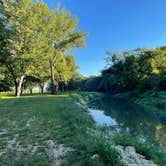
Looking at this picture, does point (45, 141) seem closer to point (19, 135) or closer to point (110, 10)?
point (19, 135)

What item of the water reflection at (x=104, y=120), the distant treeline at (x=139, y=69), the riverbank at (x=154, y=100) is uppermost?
the distant treeline at (x=139, y=69)

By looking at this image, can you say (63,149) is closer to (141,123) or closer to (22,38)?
(141,123)

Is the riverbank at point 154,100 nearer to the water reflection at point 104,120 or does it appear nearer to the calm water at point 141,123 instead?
the calm water at point 141,123

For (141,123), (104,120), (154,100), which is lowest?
(141,123)

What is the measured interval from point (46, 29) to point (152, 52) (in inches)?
770

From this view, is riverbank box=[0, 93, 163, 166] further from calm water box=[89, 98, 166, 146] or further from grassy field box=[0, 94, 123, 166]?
calm water box=[89, 98, 166, 146]

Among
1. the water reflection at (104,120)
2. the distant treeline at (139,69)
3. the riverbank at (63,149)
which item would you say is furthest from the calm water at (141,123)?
the distant treeline at (139,69)

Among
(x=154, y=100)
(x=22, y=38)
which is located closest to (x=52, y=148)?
(x=154, y=100)

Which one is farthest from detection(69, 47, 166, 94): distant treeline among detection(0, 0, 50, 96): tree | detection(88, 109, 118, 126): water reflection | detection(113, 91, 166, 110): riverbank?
detection(88, 109, 118, 126): water reflection

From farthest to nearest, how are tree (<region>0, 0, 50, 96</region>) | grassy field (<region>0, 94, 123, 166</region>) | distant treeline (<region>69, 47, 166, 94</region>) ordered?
1. distant treeline (<region>69, 47, 166, 94</region>)
2. tree (<region>0, 0, 50, 96</region>)
3. grassy field (<region>0, 94, 123, 166</region>)

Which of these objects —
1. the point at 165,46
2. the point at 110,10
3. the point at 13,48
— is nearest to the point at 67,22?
the point at 110,10

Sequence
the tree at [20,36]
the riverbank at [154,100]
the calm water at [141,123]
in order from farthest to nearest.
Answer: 1. the tree at [20,36]
2. the riverbank at [154,100]
3. the calm water at [141,123]

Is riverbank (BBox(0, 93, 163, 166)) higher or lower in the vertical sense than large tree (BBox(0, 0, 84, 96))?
lower

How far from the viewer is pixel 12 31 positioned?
25234 mm
